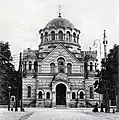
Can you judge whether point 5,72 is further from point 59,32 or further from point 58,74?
point 59,32

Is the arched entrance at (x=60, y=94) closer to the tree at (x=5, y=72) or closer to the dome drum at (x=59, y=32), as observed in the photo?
the tree at (x=5, y=72)

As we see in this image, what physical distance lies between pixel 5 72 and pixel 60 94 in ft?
38.9

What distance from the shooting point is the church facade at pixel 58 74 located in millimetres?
59250

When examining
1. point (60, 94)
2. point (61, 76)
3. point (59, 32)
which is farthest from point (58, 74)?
point (59, 32)

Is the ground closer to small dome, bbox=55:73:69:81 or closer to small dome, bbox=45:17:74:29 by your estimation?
small dome, bbox=55:73:69:81

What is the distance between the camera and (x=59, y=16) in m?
73.4

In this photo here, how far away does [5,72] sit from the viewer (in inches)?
2216

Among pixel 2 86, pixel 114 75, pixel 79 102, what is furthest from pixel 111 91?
pixel 2 86

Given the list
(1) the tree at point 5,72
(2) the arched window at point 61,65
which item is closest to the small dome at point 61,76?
(2) the arched window at point 61,65

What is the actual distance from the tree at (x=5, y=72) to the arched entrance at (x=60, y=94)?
9.16 m

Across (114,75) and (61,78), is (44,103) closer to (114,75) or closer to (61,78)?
(61,78)

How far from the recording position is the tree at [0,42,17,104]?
53266mm

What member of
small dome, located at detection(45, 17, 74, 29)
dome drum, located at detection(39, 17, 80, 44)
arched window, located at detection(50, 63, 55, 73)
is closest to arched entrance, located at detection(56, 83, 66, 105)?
arched window, located at detection(50, 63, 55, 73)

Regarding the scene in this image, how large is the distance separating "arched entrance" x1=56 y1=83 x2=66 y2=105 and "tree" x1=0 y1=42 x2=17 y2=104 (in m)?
9.16
